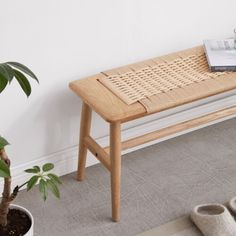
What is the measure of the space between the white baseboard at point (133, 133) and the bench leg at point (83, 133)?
88 millimetres

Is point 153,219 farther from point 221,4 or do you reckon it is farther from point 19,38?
point 221,4

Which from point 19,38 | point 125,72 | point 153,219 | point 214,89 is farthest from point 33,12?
point 153,219

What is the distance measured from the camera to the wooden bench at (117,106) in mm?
1790


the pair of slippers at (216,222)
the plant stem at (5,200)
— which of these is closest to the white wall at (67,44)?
the plant stem at (5,200)

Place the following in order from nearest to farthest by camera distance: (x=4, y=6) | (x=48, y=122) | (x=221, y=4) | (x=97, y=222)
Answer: (x=4, y=6) < (x=97, y=222) < (x=48, y=122) < (x=221, y=4)

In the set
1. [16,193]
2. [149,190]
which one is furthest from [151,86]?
[16,193]

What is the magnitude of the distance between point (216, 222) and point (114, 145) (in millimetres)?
467

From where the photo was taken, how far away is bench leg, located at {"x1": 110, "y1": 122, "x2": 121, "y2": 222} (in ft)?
5.92

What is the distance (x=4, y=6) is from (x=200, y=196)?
42.4 inches

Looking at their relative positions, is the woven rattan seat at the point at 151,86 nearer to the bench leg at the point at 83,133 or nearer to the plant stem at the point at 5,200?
the bench leg at the point at 83,133

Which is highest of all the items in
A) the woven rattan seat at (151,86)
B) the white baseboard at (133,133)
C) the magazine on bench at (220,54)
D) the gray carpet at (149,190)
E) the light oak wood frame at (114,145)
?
the magazine on bench at (220,54)

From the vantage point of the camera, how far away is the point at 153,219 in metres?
1.97

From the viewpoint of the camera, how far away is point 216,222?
72.6 inches

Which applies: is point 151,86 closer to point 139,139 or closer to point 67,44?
point 139,139
